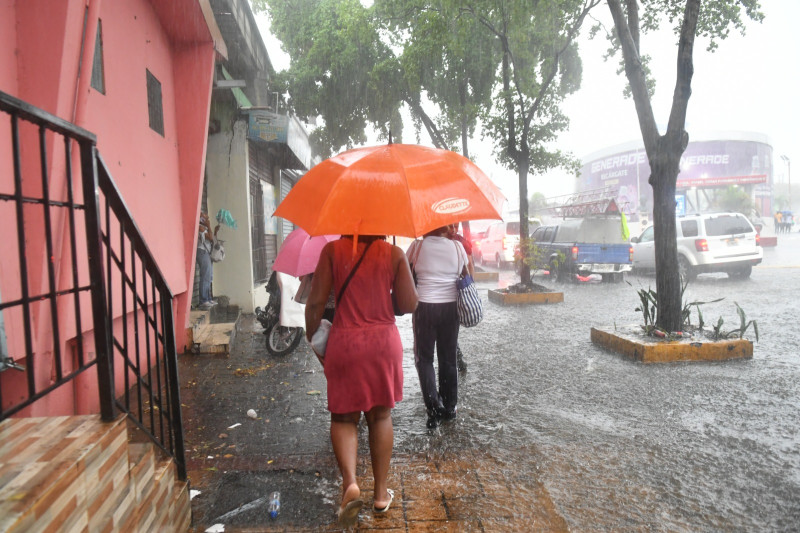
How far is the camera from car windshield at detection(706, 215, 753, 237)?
45.5 ft

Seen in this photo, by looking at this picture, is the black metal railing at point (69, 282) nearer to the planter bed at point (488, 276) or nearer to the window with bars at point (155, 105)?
the window with bars at point (155, 105)

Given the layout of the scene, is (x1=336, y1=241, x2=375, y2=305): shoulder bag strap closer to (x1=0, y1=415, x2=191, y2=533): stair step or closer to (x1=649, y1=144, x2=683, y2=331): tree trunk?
(x1=0, y1=415, x2=191, y2=533): stair step

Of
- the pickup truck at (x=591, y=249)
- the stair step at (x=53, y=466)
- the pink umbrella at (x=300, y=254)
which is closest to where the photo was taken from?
the stair step at (x=53, y=466)

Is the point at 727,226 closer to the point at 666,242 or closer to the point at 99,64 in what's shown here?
the point at 666,242

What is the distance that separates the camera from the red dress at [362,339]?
2838mm

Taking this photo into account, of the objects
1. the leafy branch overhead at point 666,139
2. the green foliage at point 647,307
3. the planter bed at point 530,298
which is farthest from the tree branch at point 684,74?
the planter bed at point 530,298

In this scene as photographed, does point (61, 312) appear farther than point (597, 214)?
No

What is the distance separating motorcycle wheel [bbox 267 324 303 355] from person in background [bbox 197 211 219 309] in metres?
2.23

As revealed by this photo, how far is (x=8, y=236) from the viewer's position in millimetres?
3268

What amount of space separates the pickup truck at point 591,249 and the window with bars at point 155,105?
32.4ft

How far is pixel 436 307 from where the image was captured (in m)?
4.28

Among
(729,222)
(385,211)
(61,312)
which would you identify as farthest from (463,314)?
(729,222)

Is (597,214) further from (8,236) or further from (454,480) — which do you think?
(8,236)

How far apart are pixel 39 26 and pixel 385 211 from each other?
2.79 m
